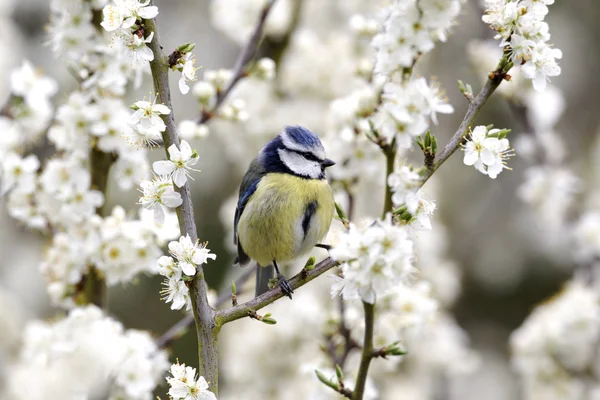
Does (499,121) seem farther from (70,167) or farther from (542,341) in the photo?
(70,167)

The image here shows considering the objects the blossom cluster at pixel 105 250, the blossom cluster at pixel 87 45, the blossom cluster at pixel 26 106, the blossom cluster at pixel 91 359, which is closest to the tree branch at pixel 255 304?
the blossom cluster at pixel 91 359

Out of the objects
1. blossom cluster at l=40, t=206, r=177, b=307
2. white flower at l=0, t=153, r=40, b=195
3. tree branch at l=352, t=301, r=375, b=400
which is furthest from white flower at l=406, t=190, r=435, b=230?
white flower at l=0, t=153, r=40, b=195

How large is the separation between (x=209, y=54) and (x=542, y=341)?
12.9ft

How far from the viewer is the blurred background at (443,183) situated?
4.12 metres

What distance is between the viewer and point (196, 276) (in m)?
1.65

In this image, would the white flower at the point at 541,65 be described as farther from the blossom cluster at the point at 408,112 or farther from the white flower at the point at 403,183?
the white flower at the point at 403,183

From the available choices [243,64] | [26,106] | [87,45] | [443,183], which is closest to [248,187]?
[243,64]

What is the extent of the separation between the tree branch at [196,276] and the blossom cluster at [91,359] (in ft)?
2.53

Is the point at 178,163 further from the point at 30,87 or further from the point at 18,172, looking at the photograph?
the point at 30,87

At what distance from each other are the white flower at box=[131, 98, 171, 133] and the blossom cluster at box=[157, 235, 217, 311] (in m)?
0.25

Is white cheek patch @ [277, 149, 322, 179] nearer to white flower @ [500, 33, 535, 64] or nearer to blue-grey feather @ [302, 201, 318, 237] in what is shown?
blue-grey feather @ [302, 201, 318, 237]

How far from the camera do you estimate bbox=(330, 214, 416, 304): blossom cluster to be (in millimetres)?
1578

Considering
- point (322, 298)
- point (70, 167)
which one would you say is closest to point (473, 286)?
point (322, 298)

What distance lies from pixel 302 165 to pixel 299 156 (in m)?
0.05
